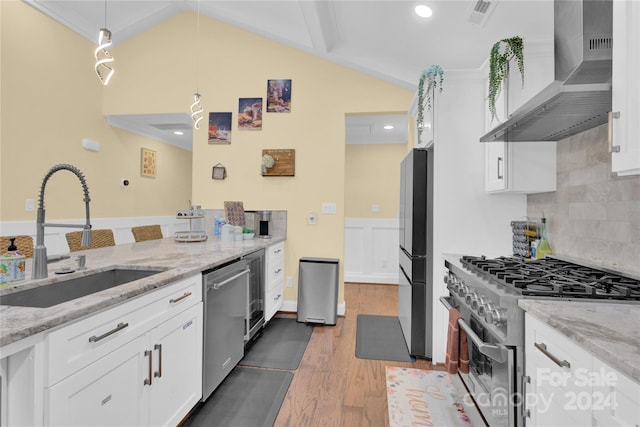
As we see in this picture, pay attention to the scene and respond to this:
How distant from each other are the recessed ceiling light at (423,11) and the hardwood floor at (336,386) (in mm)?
2824

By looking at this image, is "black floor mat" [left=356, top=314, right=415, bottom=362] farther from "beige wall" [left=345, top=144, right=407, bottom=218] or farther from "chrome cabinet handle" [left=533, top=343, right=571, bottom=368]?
"beige wall" [left=345, top=144, right=407, bottom=218]

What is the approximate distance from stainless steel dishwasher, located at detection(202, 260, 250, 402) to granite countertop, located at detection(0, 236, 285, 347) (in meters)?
0.11

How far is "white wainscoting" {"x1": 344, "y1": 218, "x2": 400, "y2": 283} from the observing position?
17.6ft

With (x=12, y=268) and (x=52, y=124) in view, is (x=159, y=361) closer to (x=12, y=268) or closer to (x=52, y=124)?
(x=12, y=268)

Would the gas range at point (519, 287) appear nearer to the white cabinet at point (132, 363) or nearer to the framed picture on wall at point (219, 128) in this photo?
the white cabinet at point (132, 363)

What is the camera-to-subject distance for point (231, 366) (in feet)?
7.50

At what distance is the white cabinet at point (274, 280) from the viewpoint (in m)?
3.24

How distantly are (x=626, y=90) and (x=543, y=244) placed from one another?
1.25 m

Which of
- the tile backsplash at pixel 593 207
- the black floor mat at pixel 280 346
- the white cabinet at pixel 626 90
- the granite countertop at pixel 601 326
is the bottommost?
the black floor mat at pixel 280 346

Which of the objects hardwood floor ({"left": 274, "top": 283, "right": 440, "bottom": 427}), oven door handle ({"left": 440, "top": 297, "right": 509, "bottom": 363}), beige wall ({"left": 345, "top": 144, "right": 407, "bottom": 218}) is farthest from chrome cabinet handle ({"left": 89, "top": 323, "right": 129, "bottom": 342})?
beige wall ({"left": 345, "top": 144, "right": 407, "bottom": 218})

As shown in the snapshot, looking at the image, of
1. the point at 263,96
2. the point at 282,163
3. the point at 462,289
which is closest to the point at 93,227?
the point at 282,163

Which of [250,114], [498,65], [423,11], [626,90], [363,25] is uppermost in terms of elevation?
[363,25]

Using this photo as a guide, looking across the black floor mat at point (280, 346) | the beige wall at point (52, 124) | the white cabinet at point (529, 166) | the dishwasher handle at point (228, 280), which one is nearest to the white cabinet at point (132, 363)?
the dishwasher handle at point (228, 280)

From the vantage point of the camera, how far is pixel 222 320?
2.15m
